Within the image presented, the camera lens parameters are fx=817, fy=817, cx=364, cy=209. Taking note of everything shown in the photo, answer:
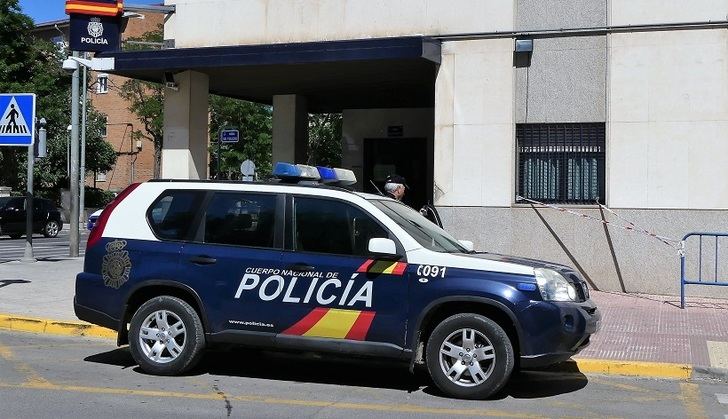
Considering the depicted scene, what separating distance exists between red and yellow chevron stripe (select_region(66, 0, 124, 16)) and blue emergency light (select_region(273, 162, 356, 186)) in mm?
8427

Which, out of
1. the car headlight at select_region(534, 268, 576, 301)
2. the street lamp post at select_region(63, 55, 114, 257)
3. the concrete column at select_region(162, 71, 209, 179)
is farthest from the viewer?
the street lamp post at select_region(63, 55, 114, 257)

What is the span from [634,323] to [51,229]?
25.8 metres

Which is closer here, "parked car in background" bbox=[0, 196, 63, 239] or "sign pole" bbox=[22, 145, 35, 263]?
"sign pole" bbox=[22, 145, 35, 263]

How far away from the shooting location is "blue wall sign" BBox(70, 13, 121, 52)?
50.3ft

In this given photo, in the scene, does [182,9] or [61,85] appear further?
[61,85]

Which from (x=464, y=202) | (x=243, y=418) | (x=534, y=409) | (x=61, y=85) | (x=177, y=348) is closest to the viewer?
(x=243, y=418)

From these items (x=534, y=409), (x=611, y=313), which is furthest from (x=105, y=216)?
(x=611, y=313)

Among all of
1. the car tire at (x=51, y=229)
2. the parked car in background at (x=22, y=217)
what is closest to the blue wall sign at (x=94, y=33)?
the parked car in background at (x=22, y=217)

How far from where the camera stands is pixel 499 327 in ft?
22.5

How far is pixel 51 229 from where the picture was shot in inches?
1227

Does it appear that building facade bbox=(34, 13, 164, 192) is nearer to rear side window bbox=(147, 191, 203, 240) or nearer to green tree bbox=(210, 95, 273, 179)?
green tree bbox=(210, 95, 273, 179)

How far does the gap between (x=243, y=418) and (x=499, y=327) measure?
222 cm

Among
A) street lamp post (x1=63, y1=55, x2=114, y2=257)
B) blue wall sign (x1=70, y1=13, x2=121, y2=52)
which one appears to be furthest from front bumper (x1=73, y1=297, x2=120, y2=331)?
blue wall sign (x1=70, y1=13, x2=121, y2=52)

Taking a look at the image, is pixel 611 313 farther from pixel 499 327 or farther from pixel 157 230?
pixel 157 230
